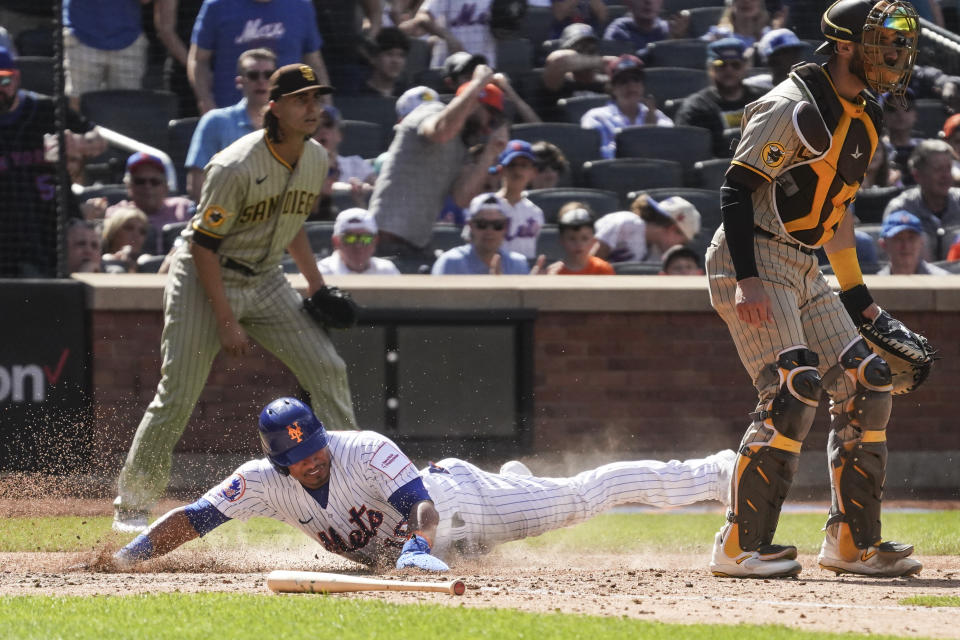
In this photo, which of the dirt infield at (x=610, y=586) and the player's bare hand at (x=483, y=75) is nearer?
the dirt infield at (x=610, y=586)

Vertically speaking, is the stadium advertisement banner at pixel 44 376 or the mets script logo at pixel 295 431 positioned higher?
the mets script logo at pixel 295 431

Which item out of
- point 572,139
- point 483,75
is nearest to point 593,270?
point 483,75

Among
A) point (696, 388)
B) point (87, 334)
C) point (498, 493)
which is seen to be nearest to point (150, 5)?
point (87, 334)

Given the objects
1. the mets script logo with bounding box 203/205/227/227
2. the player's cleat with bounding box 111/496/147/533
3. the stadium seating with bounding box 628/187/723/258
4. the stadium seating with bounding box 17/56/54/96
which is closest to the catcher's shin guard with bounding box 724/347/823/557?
the mets script logo with bounding box 203/205/227/227

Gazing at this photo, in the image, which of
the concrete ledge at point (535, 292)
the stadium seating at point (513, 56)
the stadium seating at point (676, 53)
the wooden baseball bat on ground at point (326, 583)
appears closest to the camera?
the wooden baseball bat on ground at point (326, 583)

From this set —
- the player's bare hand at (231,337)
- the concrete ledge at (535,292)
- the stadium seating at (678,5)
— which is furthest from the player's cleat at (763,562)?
the stadium seating at (678,5)

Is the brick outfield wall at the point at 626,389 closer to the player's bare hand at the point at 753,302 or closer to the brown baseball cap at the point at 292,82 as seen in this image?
the brown baseball cap at the point at 292,82

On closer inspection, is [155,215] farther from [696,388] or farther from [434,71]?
[696,388]
